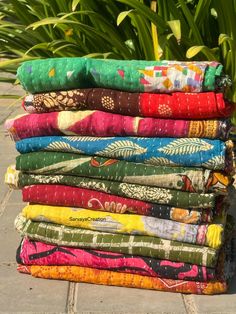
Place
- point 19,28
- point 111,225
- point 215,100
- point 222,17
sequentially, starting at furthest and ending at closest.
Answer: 1. point 19,28
2. point 222,17
3. point 111,225
4. point 215,100

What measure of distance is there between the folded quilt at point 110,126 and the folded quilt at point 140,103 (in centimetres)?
3

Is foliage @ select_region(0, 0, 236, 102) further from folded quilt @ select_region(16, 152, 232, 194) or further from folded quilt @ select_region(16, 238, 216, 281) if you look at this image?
folded quilt @ select_region(16, 238, 216, 281)

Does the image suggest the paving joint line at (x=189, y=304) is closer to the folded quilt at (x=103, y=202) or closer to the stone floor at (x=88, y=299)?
the stone floor at (x=88, y=299)

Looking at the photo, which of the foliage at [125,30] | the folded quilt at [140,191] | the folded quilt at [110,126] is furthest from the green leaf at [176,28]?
the folded quilt at [140,191]

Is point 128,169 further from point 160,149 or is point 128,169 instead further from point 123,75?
point 123,75

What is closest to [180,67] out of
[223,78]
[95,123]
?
[223,78]

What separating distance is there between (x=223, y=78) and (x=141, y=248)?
891mm

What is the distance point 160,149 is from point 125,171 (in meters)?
0.20

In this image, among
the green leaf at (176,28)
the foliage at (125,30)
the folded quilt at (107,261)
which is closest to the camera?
the folded quilt at (107,261)

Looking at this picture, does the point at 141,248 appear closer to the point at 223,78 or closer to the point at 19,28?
the point at 223,78

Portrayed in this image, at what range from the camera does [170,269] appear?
10.7ft

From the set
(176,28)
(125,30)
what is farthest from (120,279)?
(125,30)

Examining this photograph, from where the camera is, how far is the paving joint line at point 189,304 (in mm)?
3133

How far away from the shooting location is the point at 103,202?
10.8 feet
